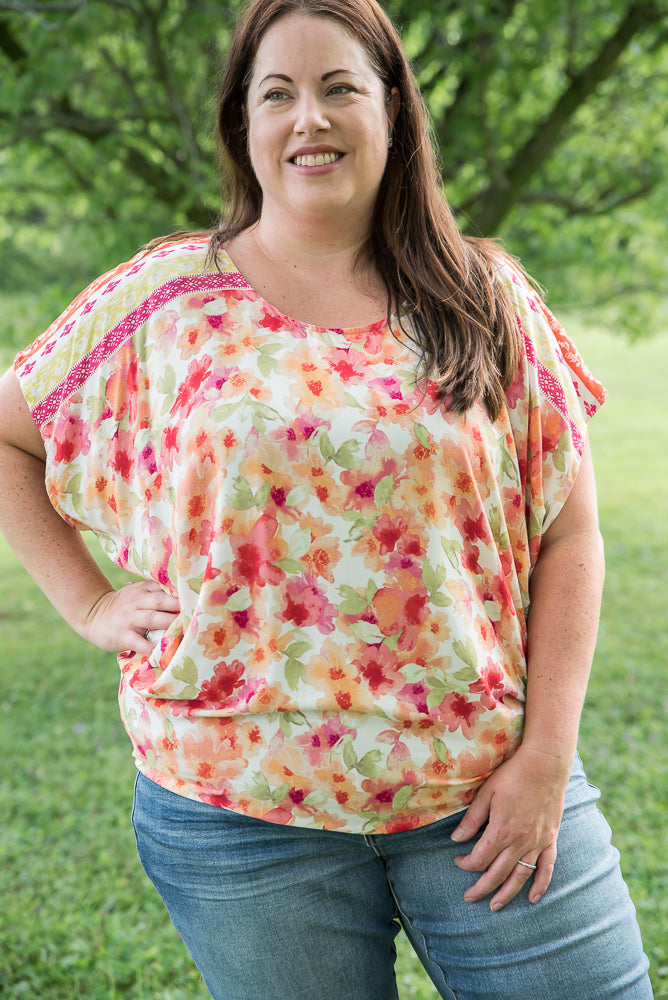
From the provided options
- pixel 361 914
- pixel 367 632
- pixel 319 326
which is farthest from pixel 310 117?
pixel 361 914

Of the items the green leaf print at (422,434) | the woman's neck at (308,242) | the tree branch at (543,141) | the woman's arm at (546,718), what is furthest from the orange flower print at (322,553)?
the tree branch at (543,141)

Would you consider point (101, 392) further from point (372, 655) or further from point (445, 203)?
point (445, 203)

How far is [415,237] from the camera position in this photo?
186cm

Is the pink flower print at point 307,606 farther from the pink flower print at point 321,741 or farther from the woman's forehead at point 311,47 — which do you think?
the woman's forehead at point 311,47

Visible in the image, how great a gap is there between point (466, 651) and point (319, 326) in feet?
2.03

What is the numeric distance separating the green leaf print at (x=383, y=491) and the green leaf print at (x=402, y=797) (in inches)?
18.6

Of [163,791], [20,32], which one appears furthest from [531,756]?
[20,32]

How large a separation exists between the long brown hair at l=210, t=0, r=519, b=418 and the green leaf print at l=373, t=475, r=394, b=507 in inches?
6.8

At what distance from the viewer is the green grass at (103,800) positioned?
3236mm

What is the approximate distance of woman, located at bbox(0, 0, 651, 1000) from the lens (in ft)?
5.16

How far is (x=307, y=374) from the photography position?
161cm

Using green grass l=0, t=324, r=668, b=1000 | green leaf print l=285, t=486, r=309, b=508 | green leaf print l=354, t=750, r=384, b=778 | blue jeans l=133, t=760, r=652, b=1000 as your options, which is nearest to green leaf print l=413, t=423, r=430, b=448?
green leaf print l=285, t=486, r=309, b=508

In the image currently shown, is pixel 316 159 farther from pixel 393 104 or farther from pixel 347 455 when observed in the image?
pixel 347 455

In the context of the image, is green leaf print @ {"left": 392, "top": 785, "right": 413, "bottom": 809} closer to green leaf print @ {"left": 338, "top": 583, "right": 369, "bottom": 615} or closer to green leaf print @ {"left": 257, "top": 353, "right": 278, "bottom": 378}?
green leaf print @ {"left": 338, "top": 583, "right": 369, "bottom": 615}
